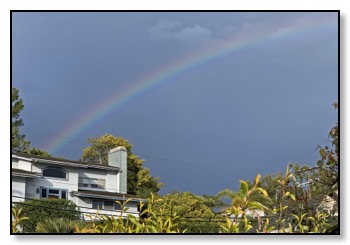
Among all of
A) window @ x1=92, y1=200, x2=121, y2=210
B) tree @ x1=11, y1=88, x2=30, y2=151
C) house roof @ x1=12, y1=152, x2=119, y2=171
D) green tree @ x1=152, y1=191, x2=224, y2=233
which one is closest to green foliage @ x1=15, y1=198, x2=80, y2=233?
window @ x1=92, y1=200, x2=121, y2=210

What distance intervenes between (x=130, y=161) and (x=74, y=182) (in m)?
0.41

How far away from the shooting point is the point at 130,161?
11.4 feet

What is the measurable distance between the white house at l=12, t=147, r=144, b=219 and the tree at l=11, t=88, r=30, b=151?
58 mm

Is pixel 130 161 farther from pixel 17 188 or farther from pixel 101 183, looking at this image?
pixel 17 188

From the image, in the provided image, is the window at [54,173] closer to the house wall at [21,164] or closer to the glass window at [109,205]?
the house wall at [21,164]

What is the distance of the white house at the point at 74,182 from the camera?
3.39m

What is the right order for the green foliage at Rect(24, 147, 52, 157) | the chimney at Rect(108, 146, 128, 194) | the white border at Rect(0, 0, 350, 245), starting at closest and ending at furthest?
the white border at Rect(0, 0, 350, 245), the green foliage at Rect(24, 147, 52, 157), the chimney at Rect(108, 146, 128, 194)

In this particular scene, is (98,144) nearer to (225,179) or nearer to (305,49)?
(225,179)

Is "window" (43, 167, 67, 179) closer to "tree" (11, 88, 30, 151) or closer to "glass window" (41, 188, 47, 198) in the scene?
"glass window" (41, 188, 47, 198)

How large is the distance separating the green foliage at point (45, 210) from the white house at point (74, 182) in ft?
0.12

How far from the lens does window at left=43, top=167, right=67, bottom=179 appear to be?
3.45 metres
